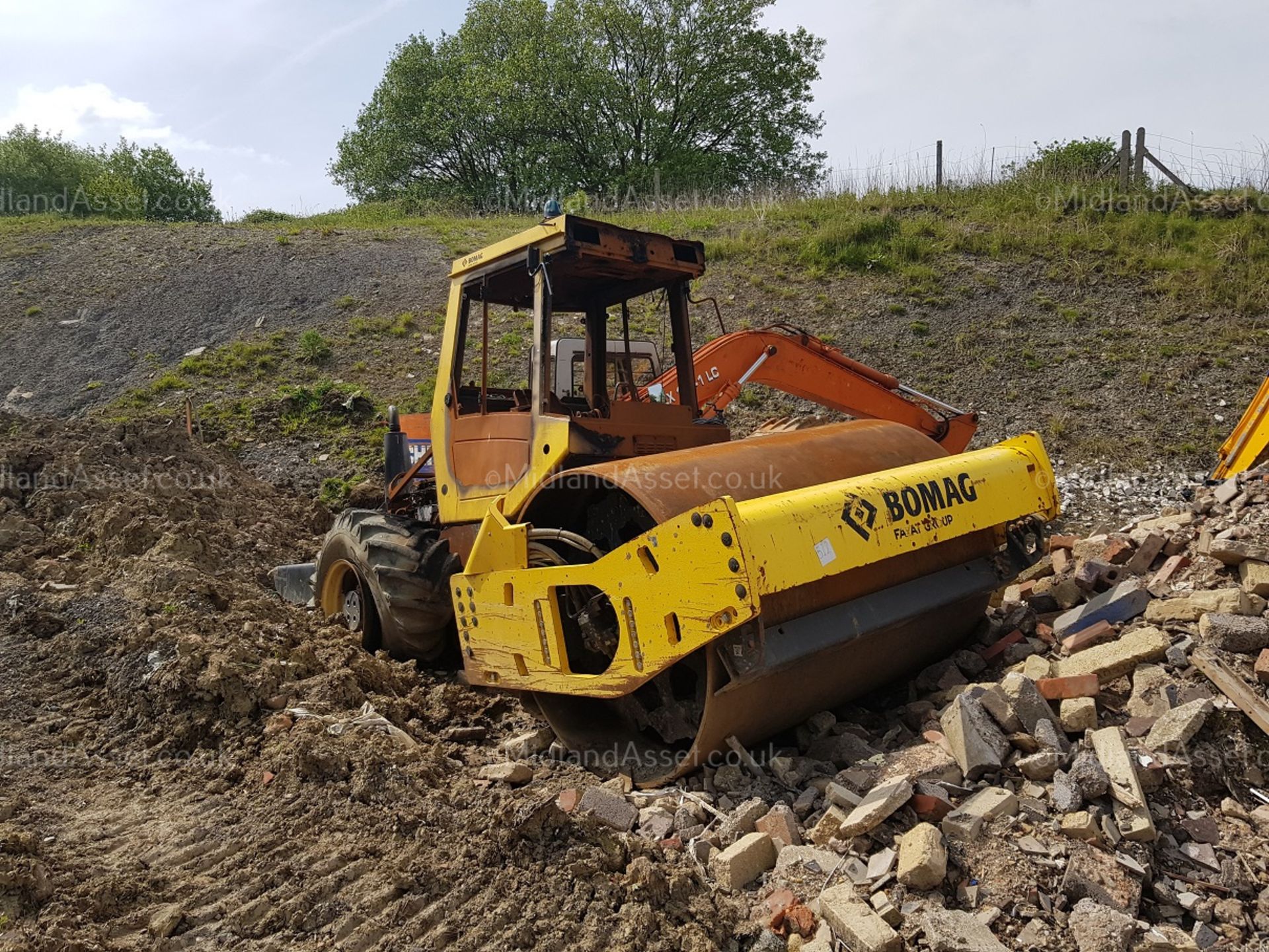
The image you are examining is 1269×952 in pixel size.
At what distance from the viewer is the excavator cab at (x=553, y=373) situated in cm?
400

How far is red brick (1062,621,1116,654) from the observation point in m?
3.68

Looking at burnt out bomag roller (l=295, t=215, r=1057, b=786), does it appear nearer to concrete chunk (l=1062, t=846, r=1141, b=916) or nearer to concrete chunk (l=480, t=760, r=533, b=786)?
concrete chunk (l=480, t=760, r=533, b=786)

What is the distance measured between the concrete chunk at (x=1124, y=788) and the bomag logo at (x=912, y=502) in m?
0.97

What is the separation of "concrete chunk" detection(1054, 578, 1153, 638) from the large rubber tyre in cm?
294

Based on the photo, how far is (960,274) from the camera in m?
12.3

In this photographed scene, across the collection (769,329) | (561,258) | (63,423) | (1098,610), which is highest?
(561,258)

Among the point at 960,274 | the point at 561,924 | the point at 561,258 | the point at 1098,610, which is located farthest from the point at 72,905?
the point at 960,274

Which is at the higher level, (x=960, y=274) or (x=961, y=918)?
(x=960, y=274)

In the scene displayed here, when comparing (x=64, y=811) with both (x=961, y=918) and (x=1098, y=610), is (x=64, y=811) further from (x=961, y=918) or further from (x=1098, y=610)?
(x=1098, y=610)

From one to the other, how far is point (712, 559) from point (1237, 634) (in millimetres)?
2006

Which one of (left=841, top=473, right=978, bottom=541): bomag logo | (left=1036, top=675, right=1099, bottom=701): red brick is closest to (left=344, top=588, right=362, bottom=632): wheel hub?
(left=841, top=473, right=978, bottom=541): bomag logo

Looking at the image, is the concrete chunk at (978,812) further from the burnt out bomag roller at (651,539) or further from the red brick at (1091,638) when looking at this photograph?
the red brick at (1091,638)

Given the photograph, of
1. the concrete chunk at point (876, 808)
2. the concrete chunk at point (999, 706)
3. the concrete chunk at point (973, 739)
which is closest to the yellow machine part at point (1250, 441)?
the concrete chunk at point (999, 706)

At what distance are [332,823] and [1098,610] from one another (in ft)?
10.6
